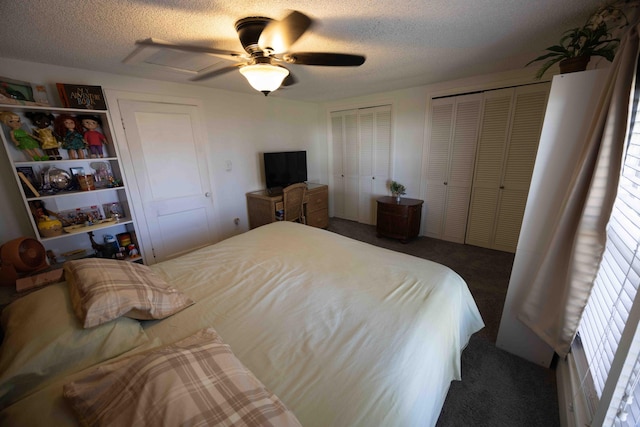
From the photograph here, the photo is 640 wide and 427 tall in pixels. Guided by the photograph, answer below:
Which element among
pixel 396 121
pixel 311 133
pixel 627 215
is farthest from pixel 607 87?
pixel 311 133

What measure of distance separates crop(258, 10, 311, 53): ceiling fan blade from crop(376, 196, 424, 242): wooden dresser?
2.62m

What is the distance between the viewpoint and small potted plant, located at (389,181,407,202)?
3666mm

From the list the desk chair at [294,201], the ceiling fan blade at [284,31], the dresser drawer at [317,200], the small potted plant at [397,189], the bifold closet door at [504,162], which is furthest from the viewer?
the dresser drawer at [317,200]

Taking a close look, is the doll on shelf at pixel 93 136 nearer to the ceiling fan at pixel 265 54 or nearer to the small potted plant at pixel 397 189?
the ceiling fan at pixel 265 54

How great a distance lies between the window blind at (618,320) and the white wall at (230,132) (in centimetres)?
357

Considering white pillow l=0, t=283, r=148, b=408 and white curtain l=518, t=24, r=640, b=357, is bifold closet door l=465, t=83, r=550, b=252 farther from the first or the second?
white pillow l=0, t=283, r=148, b=408

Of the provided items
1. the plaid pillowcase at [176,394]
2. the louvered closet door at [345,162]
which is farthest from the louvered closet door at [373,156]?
the plaid pillowcase at [176,394]

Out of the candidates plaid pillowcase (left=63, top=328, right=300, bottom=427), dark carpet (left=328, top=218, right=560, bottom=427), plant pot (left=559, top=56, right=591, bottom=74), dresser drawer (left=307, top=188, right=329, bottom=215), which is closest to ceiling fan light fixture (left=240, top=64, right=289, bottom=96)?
plaid pillowcase (left=63, top=328, right=300, bottom=427)

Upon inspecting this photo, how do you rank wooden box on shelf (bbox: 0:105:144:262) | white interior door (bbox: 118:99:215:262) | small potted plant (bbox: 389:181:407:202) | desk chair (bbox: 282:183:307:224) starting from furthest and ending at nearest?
1. small potted plant (bbox: 389:181:407:202)
2. desk chair (bbox: 282:183:307:224)
3. white interior door (bbox: 118:99:215:262)
4. wooden box on shelf (bbox: 0:105:144:262)

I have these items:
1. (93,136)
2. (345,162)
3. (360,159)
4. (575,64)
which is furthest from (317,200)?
(575,64)

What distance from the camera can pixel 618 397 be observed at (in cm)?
82

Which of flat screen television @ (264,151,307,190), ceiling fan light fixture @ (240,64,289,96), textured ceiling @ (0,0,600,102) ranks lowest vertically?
flat screen television @ (264,151,307,190)

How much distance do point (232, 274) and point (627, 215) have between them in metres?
2.07

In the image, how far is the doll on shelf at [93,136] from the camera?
2.21 meters
